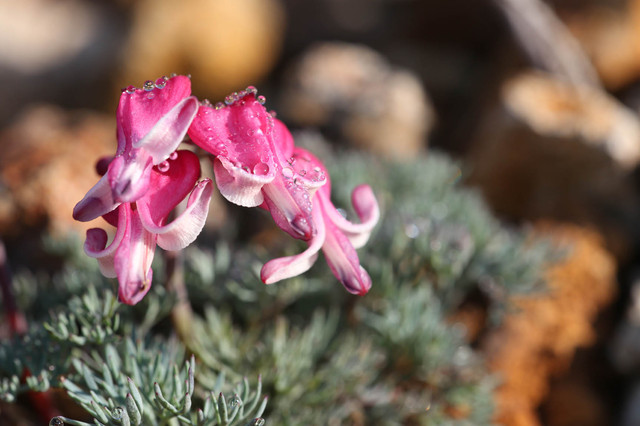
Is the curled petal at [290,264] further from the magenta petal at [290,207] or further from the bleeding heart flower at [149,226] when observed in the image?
the bleeding heart flower at [149,226]

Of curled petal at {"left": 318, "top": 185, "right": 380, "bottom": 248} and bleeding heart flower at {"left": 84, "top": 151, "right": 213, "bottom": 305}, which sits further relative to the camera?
curled petal at {"left": 318, "top": 185, "right": 380, "bottom": 248}

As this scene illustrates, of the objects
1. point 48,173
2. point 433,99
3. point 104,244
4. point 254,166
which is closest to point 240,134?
point 254,166

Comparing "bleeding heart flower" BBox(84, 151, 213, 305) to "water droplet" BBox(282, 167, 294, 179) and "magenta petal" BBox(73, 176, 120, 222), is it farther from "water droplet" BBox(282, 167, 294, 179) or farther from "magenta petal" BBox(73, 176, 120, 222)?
A: "water droplet" BBox(282, 167, 294, 179)

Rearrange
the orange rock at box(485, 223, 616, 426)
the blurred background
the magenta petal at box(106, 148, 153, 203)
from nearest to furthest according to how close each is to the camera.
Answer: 1. the magenta petal at box(106, 148, 153, 203)
2. the orange rock at box(485, 223, 616, 426)
3. the blurred background

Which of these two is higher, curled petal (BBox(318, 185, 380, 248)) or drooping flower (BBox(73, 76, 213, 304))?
drooping flower (BBox(73, 76, 213, 304))

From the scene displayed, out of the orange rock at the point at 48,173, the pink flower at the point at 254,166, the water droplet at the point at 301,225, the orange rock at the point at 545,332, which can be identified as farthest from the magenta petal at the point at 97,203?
the orange rock at the point at 545,332

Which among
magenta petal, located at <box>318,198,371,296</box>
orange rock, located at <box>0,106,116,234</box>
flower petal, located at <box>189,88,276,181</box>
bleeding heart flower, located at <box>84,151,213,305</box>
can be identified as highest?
flower petal, located at <box>189,88,276,181</box>

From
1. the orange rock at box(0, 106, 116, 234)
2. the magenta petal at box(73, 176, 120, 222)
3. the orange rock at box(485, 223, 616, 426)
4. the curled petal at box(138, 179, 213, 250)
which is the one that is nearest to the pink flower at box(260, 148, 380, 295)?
the curled petal at box(138, 179, 213, 250)
